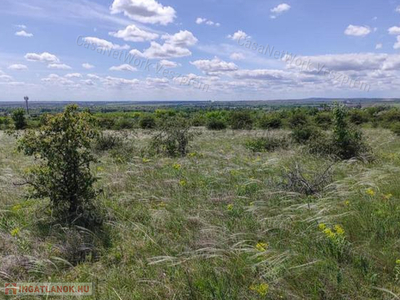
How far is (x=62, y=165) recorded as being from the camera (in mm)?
4344

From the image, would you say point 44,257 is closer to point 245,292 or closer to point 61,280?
point 61,280

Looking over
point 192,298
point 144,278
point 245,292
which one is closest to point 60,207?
point 144,278

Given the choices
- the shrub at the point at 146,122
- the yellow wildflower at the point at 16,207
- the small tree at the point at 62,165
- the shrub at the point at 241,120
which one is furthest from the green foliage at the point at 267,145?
the shrub at the point at 146,122

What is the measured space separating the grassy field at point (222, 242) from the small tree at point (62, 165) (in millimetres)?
312

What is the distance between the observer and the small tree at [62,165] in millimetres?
4254

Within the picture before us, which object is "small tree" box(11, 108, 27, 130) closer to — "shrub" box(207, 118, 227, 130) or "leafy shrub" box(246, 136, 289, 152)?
"shrub" box(207, 118, 227, 130)

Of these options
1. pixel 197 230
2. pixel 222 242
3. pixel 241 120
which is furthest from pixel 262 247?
pixel 241 120

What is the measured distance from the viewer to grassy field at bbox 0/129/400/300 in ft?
8.24

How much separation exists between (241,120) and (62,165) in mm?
21595

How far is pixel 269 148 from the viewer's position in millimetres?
10992

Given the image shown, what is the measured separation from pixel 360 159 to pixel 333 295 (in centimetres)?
660

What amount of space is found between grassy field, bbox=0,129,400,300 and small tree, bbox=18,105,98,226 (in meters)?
0.31

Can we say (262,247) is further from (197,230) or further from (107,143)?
(107,143)

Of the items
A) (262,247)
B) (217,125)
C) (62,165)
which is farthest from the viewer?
(217,125)
